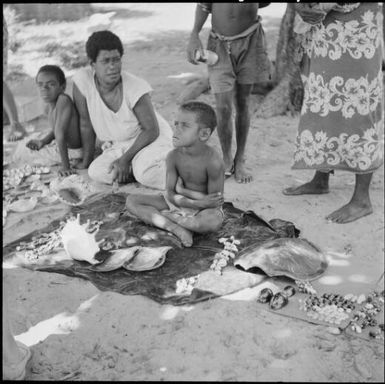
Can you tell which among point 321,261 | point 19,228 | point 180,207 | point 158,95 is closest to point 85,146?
point 19,228

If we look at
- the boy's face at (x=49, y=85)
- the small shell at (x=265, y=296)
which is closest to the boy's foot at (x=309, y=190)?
the small shell at (x=265, y=296)

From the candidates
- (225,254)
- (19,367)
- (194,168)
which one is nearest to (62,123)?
(194,168)

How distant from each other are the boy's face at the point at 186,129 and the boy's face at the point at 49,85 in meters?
1.59

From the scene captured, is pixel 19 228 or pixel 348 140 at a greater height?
pixel 348 140

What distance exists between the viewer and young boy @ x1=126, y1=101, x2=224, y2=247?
3.49 metres

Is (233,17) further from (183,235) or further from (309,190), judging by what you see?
(183,235)

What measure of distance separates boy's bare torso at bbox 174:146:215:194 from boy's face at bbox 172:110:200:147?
0.12m

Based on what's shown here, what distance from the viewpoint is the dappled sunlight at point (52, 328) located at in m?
2.82

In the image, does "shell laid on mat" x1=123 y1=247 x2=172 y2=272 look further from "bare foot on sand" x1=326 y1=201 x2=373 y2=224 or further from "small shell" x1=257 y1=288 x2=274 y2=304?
"bare foot on sand" x1=326 y1=201 x2=373 y2=224

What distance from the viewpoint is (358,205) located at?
3.88 metres

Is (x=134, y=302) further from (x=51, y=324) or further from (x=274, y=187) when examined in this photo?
(x=274, y=187)

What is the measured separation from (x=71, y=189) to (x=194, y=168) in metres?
1.23

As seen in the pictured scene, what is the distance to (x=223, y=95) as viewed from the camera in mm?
4438

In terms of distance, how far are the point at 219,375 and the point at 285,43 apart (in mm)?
4263
